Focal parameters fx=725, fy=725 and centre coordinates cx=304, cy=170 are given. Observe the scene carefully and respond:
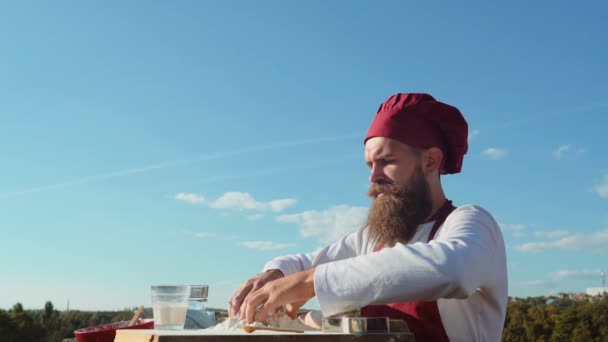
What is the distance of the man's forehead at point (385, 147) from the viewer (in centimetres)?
429

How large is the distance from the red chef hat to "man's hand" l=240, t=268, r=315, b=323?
56.8 inches

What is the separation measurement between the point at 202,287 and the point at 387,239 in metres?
1.15

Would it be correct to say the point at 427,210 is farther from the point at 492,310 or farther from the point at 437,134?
the point at 492,310

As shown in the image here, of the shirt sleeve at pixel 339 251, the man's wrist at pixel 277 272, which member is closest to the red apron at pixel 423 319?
the man's wrist at pixel 277 272

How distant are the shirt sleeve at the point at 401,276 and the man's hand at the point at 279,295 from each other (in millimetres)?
56

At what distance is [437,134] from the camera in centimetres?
444

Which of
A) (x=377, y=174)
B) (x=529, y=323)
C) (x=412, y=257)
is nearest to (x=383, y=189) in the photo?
(x=377, y=174)

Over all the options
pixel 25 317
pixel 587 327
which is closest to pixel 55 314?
pixel 25 317

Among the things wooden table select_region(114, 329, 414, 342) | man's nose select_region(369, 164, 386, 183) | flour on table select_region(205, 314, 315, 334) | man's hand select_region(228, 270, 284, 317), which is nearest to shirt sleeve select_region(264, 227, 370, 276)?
man's nose select_region(369, 164, 386, 183)

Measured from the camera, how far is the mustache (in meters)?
4.25

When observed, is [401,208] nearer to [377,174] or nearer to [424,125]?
[377,174]

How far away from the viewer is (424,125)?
14.3ft

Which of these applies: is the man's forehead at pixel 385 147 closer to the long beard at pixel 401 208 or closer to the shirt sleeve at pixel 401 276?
the long beard at pixel 401 208

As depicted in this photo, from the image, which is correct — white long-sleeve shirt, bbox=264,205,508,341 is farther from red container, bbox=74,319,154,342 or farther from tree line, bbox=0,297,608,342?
tree line, bbox=0,297,608,342
